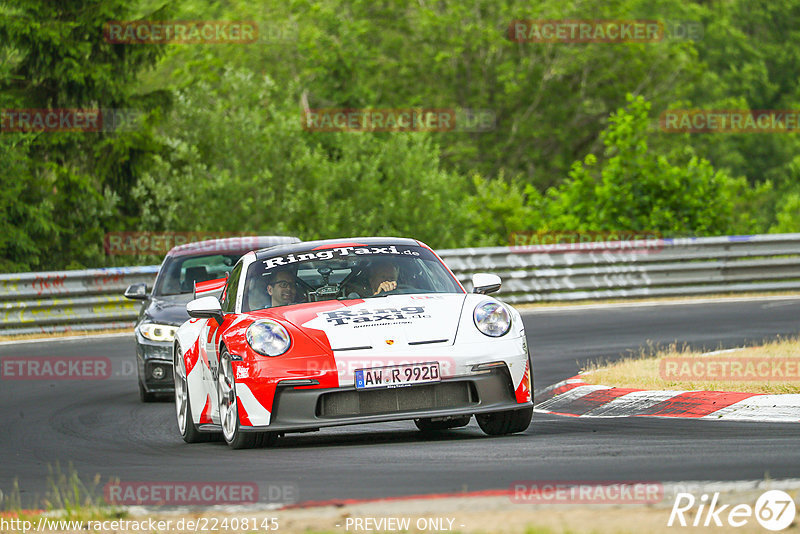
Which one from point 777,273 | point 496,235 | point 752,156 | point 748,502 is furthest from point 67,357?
point 752,156

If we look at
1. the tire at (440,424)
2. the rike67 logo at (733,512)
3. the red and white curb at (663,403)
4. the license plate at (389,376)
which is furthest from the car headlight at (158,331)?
the rike67 logo at (733,512)

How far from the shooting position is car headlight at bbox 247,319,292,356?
26.6ft

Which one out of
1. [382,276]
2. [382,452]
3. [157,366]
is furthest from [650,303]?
[382,452]

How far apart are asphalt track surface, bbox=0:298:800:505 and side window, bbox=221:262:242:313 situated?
0.97m

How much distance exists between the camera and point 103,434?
10211 millimetres

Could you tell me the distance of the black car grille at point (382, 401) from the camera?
26.1 feet

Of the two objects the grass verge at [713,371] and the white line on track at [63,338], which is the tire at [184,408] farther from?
the white line on track at [63,338]

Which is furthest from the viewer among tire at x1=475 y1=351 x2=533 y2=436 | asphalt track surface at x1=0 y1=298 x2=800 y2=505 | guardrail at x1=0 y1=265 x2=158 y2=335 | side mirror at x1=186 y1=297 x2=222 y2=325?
guardrail at x1=0 y1=265 x2=158 y2=335

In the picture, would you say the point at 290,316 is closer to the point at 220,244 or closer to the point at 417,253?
the point at 417,253

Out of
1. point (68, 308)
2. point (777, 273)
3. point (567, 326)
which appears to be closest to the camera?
point (567, 326)

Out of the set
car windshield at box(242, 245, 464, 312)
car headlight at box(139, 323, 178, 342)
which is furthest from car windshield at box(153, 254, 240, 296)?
car windshield at box(242, 245, 464, 312)

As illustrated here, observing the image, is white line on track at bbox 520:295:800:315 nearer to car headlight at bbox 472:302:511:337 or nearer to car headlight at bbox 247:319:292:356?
car headlight at bbox 472:302:511:337

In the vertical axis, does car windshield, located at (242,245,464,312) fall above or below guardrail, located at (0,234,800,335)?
above

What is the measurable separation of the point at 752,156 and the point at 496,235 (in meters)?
38.6
